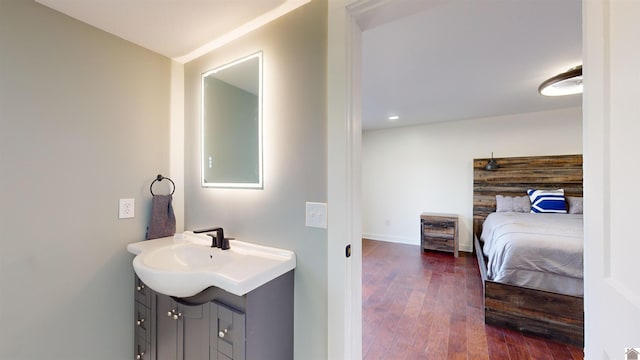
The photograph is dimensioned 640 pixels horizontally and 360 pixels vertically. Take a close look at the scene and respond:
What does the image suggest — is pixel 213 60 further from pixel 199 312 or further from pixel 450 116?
pixel 450 116

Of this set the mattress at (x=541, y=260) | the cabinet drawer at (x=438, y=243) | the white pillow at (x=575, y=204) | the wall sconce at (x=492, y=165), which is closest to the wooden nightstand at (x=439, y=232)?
the cabinet drawer at (x=438, y=243)

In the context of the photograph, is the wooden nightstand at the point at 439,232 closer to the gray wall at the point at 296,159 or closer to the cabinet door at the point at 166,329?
the gray wall at the point at 296,159

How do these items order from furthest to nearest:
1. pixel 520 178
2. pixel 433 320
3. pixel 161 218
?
pixel 520 178 < pixel 433 320 < pixel 161 218

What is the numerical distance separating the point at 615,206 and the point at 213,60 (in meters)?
1.97

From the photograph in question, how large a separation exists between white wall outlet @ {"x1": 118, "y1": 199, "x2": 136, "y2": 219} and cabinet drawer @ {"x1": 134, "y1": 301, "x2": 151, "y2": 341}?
0.56 meters

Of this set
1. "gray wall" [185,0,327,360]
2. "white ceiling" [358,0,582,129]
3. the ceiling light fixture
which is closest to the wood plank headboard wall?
"white ceiling" [358,0,582,129]

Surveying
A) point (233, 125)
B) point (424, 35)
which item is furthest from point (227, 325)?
point (424, 35)

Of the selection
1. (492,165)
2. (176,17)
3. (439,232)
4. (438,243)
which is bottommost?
(438,243)

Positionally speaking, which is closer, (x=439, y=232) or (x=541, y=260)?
(x=541, y=260)

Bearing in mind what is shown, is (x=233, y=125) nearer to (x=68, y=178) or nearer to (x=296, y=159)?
(x=296, y=159)

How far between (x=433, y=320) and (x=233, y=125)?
238cm

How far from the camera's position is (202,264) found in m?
1.41

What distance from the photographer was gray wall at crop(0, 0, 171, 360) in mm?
1166

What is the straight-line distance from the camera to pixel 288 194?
1268 millimetres
